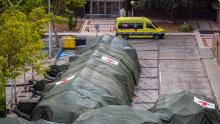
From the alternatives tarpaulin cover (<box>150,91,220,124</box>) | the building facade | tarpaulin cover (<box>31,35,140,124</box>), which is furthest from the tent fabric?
the building facade

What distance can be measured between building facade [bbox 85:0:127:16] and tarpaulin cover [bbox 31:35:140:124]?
64.3ft

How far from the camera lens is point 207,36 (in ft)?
142

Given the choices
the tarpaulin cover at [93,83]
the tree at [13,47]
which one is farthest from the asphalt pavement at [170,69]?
the tree at [13,47]

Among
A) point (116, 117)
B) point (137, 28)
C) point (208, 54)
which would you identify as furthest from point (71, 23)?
point (116, 117)

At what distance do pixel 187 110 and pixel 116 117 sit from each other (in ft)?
12.8

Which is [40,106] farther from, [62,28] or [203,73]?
[62,28]

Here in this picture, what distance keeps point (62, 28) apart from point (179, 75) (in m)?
18.1

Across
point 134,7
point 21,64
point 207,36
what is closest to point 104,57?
point 21,64

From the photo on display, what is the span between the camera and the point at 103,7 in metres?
52.1

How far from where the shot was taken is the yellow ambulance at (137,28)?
41.3m

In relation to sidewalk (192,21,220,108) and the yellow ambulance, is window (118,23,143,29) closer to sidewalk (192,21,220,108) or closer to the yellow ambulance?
the yellow ambulance

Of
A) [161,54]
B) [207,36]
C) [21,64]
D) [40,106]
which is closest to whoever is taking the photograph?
[40,106]

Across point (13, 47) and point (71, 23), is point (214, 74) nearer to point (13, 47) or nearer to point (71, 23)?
point (13, 47)

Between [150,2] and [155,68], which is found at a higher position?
[150,2]
